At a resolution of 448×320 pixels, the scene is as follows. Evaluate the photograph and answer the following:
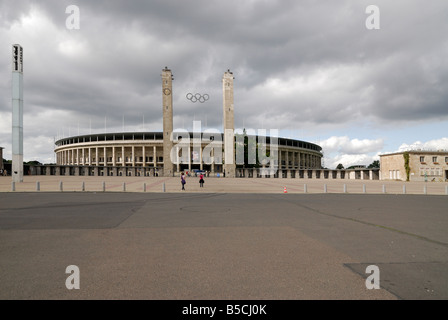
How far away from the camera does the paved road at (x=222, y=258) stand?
161 inches

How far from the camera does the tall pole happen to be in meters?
34.3

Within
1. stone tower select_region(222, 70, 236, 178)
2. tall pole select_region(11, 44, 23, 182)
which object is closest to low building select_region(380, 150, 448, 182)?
stone tower select_region(222, 70, 236, 178)

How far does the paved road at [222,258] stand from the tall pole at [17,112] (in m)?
30.8

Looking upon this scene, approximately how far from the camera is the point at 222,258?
564 cm

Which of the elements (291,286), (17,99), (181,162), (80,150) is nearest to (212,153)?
(181,162)

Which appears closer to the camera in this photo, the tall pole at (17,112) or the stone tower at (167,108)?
the tall pole at (17,112)

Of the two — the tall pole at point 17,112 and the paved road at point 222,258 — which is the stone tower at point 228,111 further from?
the paved road at point 222,258

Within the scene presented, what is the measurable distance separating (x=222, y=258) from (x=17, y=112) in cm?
3970

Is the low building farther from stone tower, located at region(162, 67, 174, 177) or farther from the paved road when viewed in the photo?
stone tower, located at region(162, 67, 174, 177)

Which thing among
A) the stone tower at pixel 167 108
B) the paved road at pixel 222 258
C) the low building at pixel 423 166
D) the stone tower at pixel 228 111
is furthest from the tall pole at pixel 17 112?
the low building at pixel 423 166

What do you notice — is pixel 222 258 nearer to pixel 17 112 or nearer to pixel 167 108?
pixel 17 112

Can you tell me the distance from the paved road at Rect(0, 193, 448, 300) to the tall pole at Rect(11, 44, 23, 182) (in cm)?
3078
